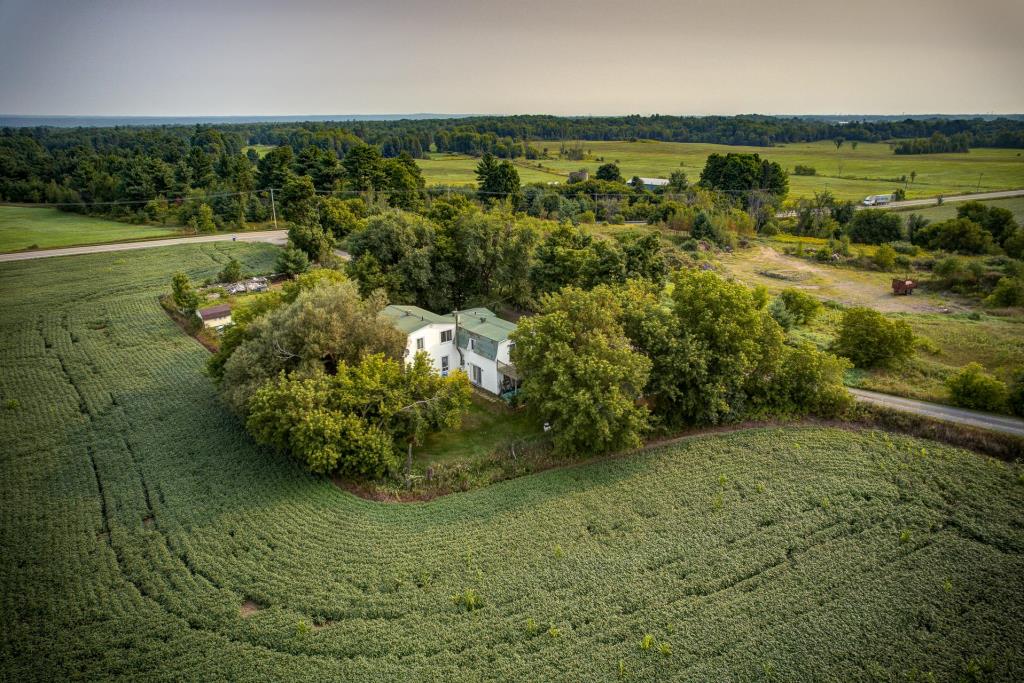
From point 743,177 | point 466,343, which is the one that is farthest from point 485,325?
point 743,177

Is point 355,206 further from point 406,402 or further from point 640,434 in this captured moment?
point 640,434

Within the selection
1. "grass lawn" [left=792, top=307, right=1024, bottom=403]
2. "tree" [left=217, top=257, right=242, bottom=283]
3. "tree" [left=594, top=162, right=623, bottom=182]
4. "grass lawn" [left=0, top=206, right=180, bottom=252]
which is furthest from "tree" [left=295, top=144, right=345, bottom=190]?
"grass lawn" [left=792, top=307, right=1024, bottom=403]

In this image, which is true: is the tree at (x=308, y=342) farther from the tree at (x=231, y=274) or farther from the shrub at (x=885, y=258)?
the shrub at (x=885, y=258)

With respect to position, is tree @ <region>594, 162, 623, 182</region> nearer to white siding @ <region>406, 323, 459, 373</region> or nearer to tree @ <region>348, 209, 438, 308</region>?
tree @ <region>348, 209, 438, 308</region>

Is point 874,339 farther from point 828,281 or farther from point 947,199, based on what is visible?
point 947,199

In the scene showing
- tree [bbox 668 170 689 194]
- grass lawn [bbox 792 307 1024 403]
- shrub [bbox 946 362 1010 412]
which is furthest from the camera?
tree [bbox 668 170 689 194]

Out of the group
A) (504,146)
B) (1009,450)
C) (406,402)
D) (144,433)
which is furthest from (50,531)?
(504,146)
